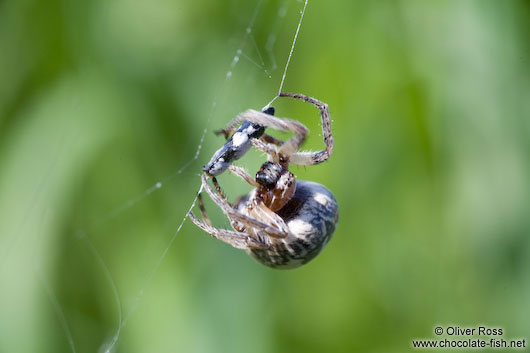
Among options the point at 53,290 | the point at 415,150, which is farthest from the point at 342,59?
the point at 53,290

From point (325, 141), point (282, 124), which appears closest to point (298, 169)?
point (325, 141)

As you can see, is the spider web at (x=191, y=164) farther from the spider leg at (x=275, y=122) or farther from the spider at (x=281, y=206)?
the spider leg at (x=275, y=122)

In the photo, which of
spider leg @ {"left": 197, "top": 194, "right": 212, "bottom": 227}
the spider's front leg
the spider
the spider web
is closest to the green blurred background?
the spider web

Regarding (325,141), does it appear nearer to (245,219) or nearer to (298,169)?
(245,219)

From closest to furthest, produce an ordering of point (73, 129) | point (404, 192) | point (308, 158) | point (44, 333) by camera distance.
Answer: point (308, 158)
point (44, 333)
point (73, 129)
point (404, 192)

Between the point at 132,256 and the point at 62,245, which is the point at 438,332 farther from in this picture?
the point at 62,245

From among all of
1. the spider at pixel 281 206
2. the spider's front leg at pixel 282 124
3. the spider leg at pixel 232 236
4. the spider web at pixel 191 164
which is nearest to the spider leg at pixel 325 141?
the spider at pixel 281 206

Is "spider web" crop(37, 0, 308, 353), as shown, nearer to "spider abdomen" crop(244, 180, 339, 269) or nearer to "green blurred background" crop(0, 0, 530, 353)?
"green blurred background" crop(0, 0, 530, 353)

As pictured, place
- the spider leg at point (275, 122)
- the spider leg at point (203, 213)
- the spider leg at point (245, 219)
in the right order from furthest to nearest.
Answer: the spider leg at point (203, 213)
the spider leg at point (245, 219)
the spider leg at point (275, 122)
